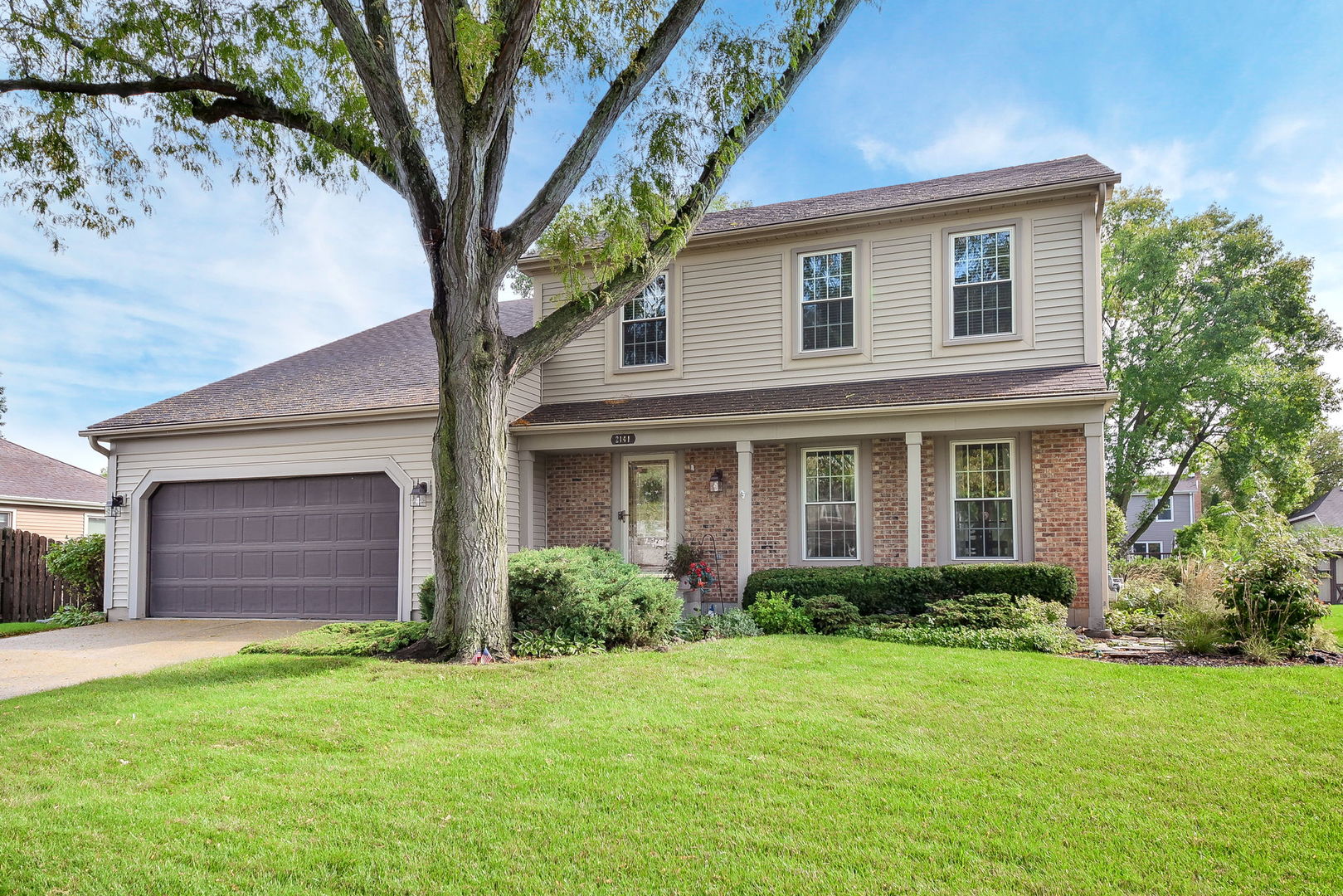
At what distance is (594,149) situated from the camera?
8078 millimetres

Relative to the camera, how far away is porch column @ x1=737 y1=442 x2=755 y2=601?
11.2m

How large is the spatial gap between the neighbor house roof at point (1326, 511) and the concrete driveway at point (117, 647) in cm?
3160

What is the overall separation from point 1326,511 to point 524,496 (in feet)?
100

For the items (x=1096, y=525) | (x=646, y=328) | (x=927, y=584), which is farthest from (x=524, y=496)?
(x=1096, y=525)

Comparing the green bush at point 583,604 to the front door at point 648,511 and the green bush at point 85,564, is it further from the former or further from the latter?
the green bush at point 85,564

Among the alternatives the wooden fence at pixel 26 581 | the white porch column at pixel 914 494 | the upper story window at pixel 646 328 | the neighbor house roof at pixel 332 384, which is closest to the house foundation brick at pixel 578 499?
the upper story window at pixel 646 328

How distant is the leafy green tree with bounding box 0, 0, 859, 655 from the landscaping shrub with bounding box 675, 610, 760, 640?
2.27 meters

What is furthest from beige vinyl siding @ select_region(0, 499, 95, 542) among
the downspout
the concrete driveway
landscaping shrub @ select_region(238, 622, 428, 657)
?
landscaping shrub @ select_region(238, 622, 428, 657)

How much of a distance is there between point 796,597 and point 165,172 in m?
9.21

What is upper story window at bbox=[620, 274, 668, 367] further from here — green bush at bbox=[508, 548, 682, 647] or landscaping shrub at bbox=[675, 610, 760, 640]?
green bush at bbox=[508, 548, 682, 647]

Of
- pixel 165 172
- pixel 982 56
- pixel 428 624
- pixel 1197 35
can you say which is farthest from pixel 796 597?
pixel 1197 35

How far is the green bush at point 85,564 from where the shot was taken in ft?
45.0

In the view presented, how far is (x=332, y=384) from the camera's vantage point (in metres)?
13.6

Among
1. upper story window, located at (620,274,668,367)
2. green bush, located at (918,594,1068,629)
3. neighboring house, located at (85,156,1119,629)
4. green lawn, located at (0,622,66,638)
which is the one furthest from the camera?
upper story window, located at (620,274,668,367)
